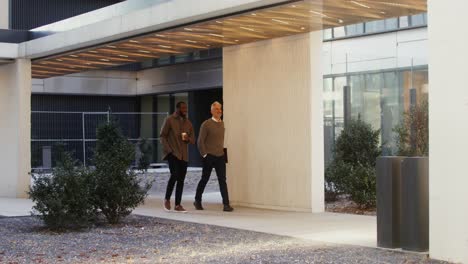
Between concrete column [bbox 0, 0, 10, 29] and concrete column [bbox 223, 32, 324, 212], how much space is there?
22.7 m

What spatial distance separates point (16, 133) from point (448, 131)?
11.8 meters

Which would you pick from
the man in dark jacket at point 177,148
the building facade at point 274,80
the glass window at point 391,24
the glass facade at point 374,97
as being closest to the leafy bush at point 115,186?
the man in dark jacket at point 177,148

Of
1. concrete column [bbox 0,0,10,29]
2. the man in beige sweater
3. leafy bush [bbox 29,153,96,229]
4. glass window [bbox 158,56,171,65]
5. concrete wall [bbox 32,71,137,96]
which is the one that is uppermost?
concrete column [bbox 0,0,10,29]

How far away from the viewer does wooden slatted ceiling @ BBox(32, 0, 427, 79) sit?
1123 cm

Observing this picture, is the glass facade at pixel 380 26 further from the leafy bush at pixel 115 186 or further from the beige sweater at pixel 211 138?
the leafy bush at pixel 115 186

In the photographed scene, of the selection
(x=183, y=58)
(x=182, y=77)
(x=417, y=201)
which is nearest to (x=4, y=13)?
(x=183, y=58)

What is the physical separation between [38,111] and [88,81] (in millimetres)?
2981

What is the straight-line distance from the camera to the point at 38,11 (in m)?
36.5

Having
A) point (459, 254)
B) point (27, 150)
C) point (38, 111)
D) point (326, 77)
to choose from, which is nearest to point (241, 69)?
point (27, 150)

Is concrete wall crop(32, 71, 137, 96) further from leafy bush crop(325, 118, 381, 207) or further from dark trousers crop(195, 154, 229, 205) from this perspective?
dark trousers crop(195, 154, 229, 205)

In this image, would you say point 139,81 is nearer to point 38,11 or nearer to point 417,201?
point 38,11

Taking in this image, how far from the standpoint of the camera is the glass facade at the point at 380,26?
2531cm

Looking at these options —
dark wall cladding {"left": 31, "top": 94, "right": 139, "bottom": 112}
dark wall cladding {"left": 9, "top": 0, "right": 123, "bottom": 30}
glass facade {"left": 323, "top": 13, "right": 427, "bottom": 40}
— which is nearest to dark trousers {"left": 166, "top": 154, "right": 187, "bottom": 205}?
glass facade {"left": 323, "top": 13, "right": 427, "bottom": 40}

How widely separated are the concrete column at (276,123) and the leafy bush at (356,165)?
853mm
